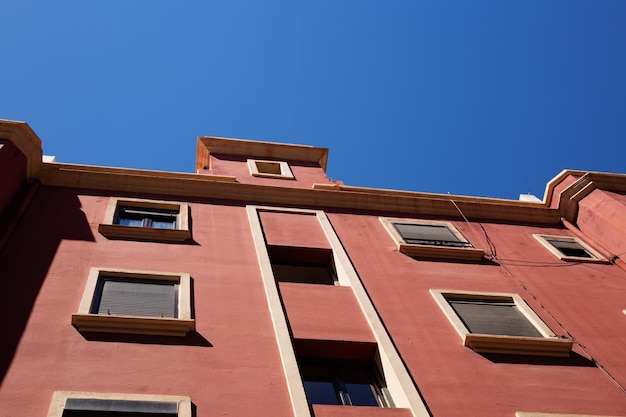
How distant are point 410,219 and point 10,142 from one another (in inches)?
368

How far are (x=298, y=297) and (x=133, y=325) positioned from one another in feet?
10.1

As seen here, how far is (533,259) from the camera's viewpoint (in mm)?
15141

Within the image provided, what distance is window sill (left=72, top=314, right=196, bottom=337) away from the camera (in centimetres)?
995

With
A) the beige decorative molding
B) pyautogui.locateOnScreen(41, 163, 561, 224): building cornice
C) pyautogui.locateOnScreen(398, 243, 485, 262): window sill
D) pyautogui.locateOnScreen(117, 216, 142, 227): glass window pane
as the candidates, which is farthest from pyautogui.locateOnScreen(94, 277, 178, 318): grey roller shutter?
the beige decorative molding

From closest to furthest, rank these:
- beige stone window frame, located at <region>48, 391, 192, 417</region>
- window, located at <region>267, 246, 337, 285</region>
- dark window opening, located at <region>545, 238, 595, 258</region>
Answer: beige stone window frame, located at <region>48, 391, 192, 417</region>, window, located at <region>267, 246, 337, 285</region>, dark window opening, located at <region>545, 238, 595, 258</region>

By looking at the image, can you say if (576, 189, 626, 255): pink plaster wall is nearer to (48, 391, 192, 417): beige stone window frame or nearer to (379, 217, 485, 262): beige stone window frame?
(379, 217, 485, 262): beige stone window frame

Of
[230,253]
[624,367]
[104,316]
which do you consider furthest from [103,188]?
[624,367]

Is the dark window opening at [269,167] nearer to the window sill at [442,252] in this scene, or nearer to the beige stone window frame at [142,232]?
the beige stone window frame at [142,232]

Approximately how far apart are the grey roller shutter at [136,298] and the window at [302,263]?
3.06 m

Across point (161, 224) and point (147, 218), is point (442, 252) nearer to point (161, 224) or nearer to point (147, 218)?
point (161, 224)

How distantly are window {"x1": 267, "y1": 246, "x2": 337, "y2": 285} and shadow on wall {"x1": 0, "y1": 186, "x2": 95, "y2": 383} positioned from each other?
3.83m

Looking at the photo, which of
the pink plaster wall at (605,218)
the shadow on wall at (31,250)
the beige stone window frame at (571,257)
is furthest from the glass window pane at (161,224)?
the pink plaster wall at (605,218)

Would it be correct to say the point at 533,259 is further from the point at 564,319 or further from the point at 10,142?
the point at 10,142

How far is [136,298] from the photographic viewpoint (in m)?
11.1
